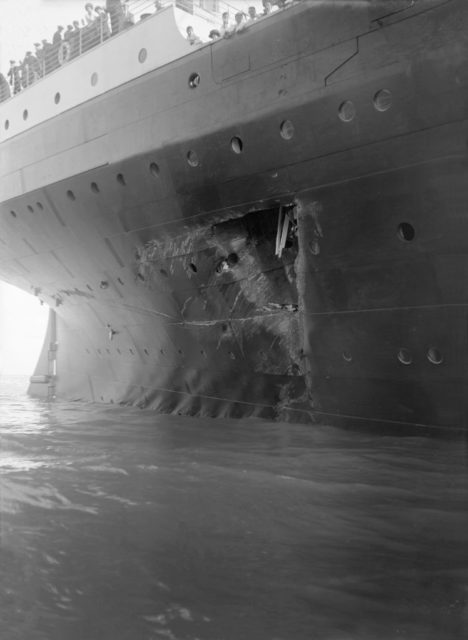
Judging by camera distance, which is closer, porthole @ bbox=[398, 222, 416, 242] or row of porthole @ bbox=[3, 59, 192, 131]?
Answer: porthole @ bbox=[398, 222, 416, 242]

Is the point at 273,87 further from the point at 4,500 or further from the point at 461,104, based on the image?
the point at 4,500

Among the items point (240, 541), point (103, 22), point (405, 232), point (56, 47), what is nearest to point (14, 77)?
point (56, 47)

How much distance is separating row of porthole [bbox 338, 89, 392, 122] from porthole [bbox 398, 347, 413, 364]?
7.49 ft

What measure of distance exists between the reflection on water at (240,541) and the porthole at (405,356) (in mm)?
788

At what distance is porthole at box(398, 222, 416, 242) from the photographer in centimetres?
536

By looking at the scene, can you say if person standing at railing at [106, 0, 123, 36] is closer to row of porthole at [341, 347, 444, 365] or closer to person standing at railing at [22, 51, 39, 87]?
person standing at railing at [22, 51, 39, 87]

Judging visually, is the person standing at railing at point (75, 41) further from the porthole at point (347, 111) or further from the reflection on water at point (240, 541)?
the reflection on water at point (240, 541)

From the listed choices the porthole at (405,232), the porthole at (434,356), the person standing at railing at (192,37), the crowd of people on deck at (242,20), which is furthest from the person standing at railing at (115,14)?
the porthole at (434,356)

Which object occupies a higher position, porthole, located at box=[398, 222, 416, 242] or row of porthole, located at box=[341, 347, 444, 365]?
porthole, located at box=[398, 222, 416, 242]

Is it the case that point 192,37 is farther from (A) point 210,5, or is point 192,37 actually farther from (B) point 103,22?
(B) point 103,22

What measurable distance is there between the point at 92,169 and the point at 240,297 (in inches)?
106

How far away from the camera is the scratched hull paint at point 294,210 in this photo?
5.04 metres

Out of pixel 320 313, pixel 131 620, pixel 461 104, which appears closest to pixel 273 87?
pixel 461 104

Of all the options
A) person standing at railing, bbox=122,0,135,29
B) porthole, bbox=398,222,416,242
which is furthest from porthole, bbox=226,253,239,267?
person standing at railing, bbox=122,0,135,29
